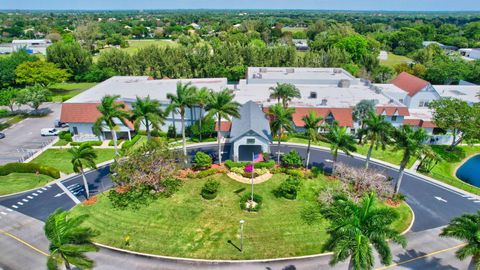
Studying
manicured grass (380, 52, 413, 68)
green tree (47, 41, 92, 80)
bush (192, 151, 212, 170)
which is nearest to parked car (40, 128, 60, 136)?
bush (192, 151, 212, 170)

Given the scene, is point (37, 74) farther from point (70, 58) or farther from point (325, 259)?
point (325, 259)

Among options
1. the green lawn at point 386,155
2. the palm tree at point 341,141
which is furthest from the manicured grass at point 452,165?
the palm tree at point 341,141

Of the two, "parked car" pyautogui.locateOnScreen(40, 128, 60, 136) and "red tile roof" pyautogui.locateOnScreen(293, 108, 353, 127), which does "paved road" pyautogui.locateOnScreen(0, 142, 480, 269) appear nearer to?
"red tile roof" pyautogui.locateOnScreen(293, 108, 353, 127)

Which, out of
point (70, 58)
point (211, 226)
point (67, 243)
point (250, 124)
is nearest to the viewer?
point (67, 243)

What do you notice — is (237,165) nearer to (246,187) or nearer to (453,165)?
(246,187)

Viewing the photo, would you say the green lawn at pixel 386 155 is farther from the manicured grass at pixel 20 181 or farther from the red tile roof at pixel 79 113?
the manicured grass at pixel 20 181

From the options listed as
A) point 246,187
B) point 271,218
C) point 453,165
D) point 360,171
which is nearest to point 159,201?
point 246,187

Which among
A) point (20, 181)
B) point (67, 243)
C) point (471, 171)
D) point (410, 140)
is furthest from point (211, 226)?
point (471, 171)
